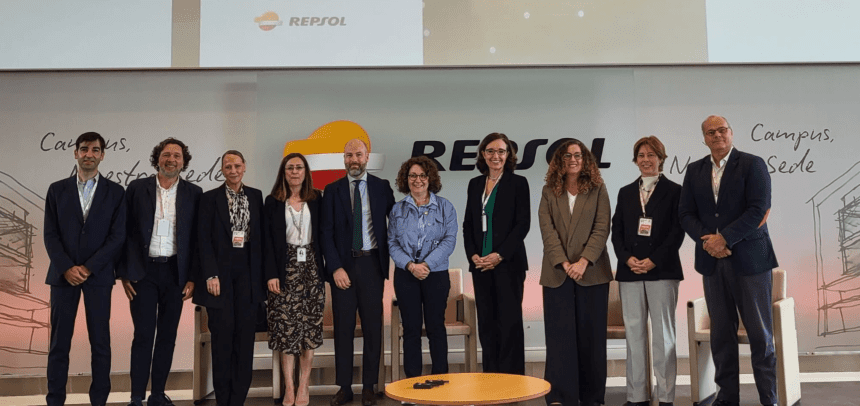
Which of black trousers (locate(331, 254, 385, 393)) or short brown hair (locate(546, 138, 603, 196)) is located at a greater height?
short brown hair (locate(546, 138, 603, 196))

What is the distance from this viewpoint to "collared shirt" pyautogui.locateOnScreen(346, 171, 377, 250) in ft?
14.6

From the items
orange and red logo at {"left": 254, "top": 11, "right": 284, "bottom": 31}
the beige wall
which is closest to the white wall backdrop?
the beige wall

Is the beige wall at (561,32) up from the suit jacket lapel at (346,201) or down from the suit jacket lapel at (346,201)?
up

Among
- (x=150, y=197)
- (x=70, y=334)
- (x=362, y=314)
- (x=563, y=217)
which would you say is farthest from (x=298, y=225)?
(x=563, y=217)

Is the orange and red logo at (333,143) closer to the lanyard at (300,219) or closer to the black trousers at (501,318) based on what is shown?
the lanyard at (300,219)

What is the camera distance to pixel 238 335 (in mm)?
4281

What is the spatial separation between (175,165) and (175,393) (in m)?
1.89

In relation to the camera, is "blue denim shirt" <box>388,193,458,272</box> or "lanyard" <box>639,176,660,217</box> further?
"blue denim shirt" <box>388,193,458,272</box>

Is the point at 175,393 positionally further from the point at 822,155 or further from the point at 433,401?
the point at 822,155

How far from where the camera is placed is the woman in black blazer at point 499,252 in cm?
425

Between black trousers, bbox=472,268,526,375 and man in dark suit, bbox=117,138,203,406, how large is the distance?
179 centimetres

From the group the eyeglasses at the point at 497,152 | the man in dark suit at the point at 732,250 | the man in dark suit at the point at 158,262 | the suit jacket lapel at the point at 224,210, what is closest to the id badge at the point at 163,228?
the man in dark suit at the point at 158,262

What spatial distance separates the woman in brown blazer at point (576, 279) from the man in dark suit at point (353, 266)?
105 centimetres

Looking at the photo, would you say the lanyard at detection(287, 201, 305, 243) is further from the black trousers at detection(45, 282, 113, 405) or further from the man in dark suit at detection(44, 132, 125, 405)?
the black trousers at detection(45, 282, 113, 405)
